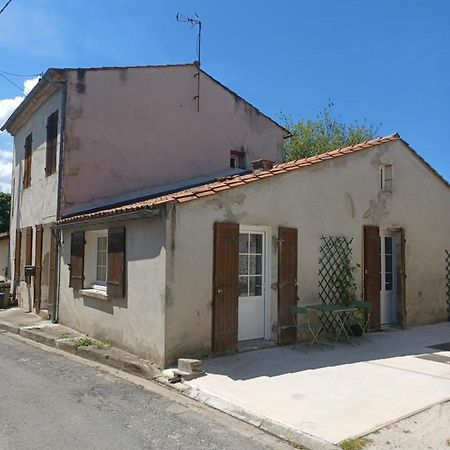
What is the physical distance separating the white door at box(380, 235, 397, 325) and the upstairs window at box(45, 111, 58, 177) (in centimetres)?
813

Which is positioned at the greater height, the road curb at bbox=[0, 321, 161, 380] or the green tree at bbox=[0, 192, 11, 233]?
the green tree at bbox=[0, 192, 11, 233]

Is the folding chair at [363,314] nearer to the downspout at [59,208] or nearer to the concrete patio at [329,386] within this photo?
the concrete patio at [329,386]

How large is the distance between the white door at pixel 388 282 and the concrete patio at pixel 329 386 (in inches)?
85.4

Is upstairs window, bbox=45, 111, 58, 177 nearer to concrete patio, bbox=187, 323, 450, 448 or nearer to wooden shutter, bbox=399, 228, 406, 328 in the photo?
concrete patio, bbox=187, 323, 450, 448

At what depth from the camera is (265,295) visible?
7.96 m

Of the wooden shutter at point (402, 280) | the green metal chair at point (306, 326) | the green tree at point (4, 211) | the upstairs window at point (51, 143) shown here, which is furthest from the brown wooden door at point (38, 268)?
the green tree at point (4, 211)

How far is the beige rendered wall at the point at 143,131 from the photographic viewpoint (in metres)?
10.7

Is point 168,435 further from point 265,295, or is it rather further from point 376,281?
point 376,281

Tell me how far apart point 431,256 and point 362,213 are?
2.92 meters

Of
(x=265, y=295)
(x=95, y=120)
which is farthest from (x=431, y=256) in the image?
(x=95, y=120)

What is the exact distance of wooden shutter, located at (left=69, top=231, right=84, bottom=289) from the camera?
940 centimetres

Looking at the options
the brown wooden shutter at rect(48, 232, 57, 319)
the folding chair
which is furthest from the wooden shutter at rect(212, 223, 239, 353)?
the brown wooden shutter at rect(48, 232, 57, 319)

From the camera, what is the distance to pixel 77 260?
9531 millimetres

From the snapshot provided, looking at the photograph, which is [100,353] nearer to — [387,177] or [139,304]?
[139,304]
